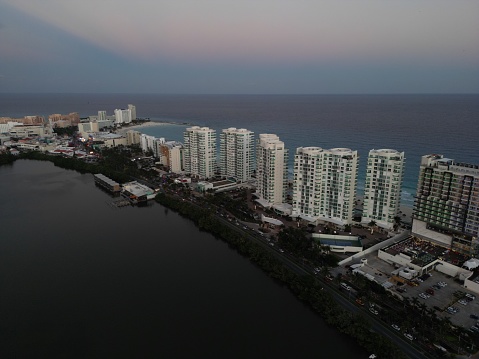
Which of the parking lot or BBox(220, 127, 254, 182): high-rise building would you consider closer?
the parking lot

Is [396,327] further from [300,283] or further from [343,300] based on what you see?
[300,283]

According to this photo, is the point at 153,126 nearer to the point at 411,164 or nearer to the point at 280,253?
the point at 411,164

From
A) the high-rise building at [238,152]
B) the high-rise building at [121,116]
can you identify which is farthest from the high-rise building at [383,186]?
the high-rise building at [121,116]

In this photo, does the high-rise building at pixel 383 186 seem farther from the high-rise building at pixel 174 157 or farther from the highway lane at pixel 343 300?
the high-rise building at pixel 174 157

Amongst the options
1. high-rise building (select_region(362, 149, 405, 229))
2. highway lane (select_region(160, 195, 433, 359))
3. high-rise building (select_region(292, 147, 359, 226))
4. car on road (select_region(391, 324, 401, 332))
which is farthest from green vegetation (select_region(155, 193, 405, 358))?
high-rise building (select_region(362, 149, 405, 229))

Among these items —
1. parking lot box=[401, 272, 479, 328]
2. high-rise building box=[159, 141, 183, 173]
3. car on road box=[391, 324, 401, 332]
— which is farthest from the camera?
high-rise building box=[159, 141, 183, 173]

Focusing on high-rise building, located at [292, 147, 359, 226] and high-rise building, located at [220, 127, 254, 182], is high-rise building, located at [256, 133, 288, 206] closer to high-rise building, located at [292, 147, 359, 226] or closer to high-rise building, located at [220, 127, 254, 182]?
high-rise building, located at [292, 147, 359, 226]

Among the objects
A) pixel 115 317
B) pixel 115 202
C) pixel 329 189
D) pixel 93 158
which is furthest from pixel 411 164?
pixel 93 158
